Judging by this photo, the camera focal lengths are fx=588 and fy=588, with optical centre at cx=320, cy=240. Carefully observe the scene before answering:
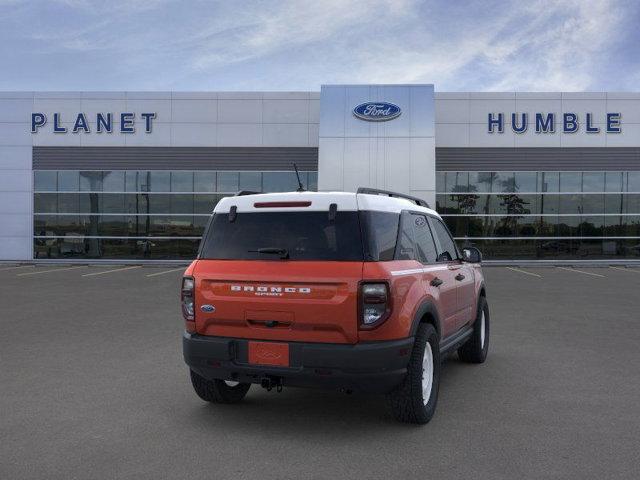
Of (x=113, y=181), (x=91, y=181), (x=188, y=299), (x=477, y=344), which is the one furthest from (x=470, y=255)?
(x=91, y=181)

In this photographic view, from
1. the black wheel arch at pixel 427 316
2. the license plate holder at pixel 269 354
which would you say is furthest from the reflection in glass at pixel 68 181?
the black wheel arch at pixel 427 316

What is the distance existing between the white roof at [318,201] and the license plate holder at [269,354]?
3.42 ft

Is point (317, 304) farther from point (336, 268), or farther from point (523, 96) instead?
point (523, 96)

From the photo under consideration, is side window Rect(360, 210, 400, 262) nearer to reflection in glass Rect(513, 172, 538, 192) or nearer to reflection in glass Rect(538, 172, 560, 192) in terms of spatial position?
reflection in glass Rect(513, 172, 538, 192)

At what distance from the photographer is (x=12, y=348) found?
7590 mm

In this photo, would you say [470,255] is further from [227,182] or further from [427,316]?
[227,182]

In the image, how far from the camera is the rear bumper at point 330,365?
4.12 m

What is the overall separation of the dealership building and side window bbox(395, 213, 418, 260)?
2074cm

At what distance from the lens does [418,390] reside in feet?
14.7

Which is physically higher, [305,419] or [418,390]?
[418,390]

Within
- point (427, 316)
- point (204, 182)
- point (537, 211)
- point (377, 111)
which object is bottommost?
point (427, 316)

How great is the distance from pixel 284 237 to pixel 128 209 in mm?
24033

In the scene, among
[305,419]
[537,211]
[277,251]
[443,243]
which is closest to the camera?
[277,251]

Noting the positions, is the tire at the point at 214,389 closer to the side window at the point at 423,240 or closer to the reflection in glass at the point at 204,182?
the side window at the point at 423,240
